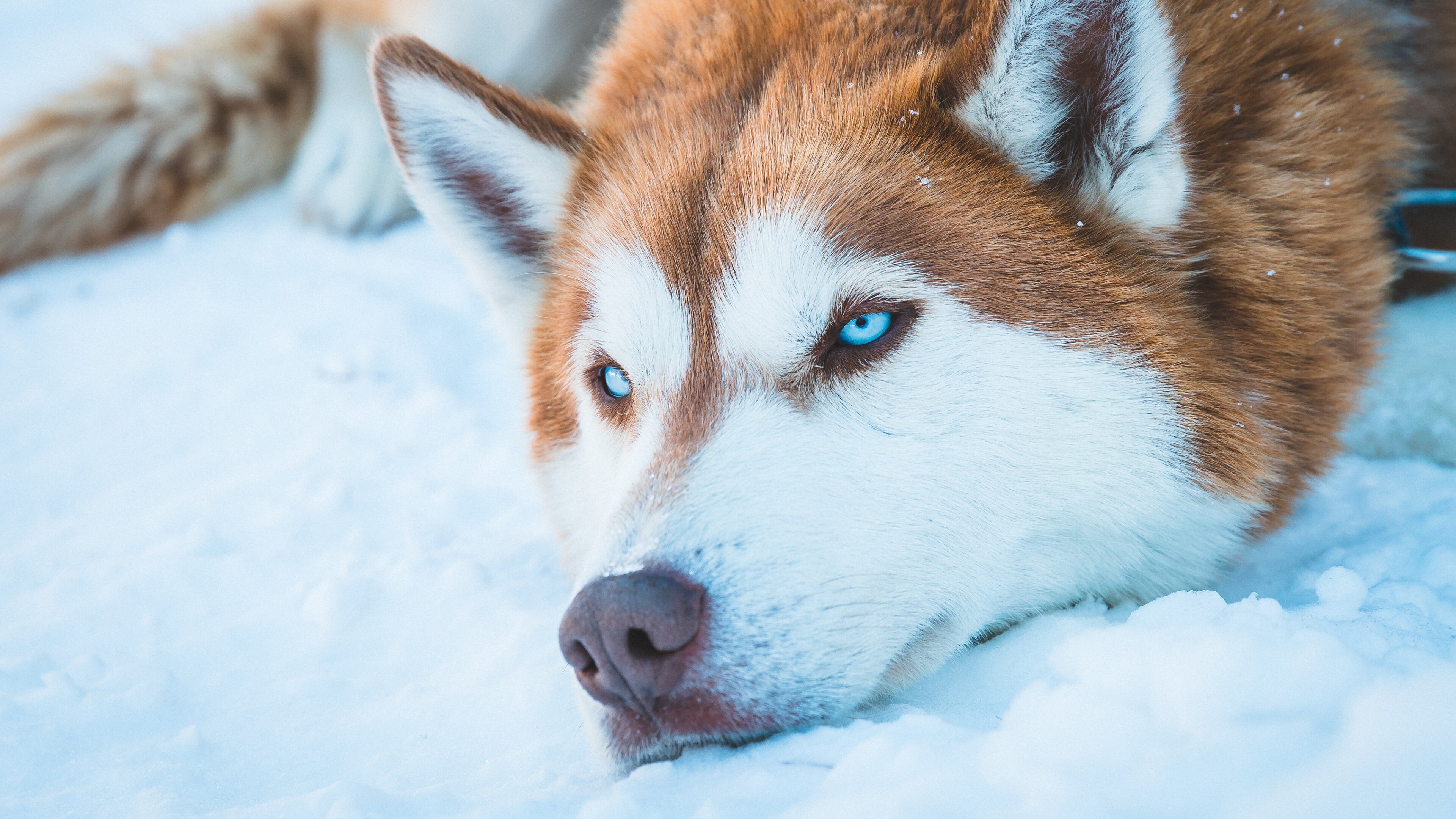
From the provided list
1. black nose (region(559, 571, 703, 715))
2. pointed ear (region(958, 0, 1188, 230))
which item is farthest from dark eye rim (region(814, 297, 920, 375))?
black nose (region(559, 571, 703, 715))

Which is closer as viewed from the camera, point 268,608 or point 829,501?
point 829,501

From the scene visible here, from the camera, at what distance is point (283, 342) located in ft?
12.3

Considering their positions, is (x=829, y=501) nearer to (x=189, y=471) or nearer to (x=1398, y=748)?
(x=1398, y=748)

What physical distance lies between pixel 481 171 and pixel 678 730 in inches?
61.5

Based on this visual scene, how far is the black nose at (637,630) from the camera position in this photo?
148cm

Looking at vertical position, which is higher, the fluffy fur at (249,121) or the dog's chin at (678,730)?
the dog's chin at (678,730)

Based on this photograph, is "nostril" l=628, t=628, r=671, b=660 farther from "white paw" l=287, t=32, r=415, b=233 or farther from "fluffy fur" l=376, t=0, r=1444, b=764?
"white paw" l=287, t=32, r=415, b=233

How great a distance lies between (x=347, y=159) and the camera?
4.59 metres

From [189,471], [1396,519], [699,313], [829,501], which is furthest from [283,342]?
[1396,519]

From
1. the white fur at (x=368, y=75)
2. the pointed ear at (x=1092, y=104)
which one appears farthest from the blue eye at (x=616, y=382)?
the white fur at (x=368, y=75)

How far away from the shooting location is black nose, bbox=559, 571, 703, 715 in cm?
148

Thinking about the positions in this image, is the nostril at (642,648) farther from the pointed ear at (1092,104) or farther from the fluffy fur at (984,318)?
the pointed ear at (1092,104)

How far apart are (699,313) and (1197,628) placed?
104 cm

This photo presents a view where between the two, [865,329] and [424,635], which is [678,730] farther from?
[424,635]
